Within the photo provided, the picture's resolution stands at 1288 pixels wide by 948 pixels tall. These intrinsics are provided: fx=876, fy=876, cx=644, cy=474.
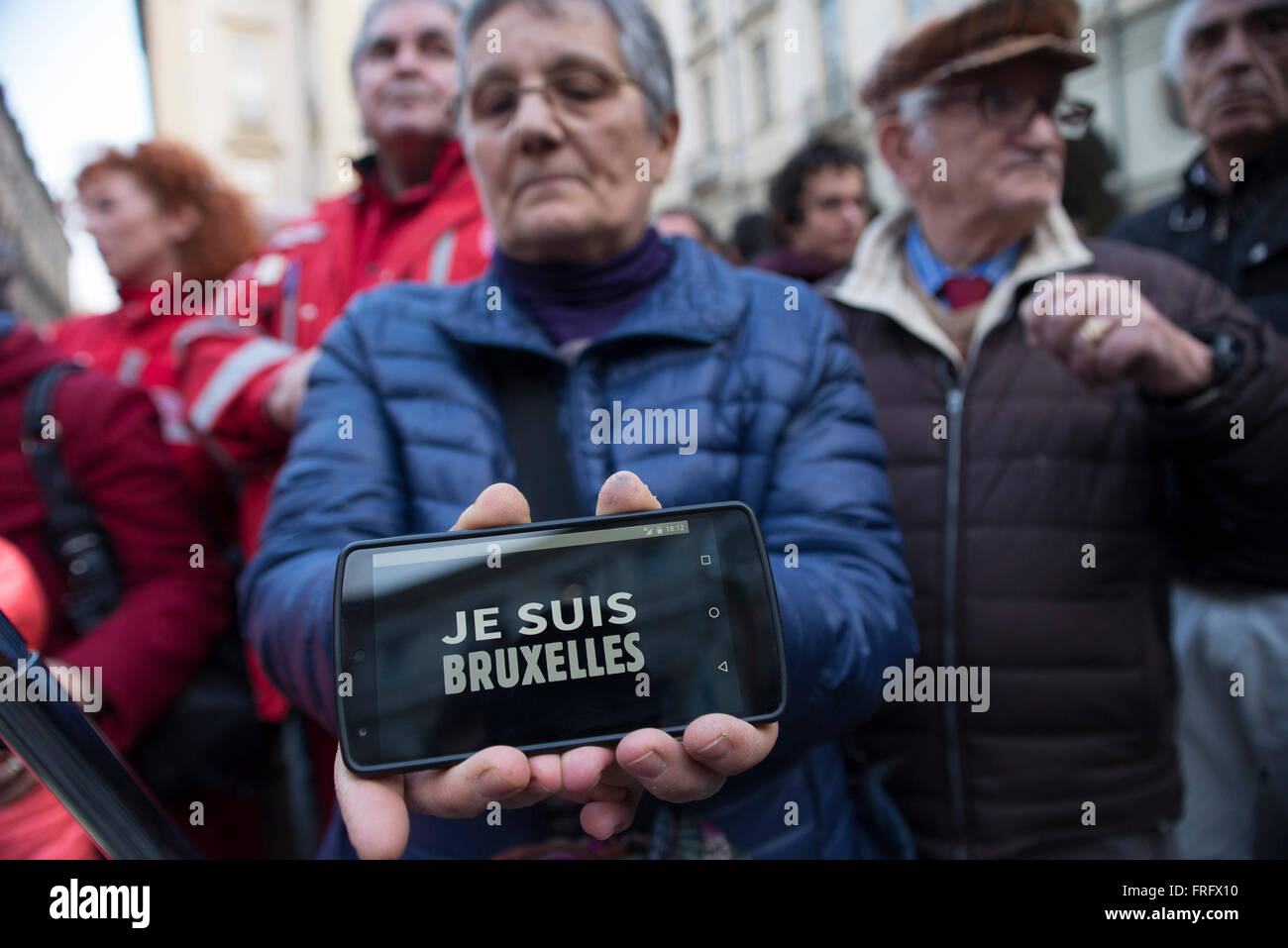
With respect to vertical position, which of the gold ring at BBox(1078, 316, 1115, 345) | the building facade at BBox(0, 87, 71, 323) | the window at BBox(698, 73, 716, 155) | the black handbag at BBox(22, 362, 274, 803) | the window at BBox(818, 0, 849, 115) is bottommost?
the black handbag at BBox(22, 362, 274, 803)

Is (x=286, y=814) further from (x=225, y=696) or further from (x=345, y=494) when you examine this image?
(x=345, y=494)

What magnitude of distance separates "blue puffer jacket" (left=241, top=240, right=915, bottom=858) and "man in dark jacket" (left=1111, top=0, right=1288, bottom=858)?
0.54 meters

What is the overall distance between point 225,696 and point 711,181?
3.38 ft

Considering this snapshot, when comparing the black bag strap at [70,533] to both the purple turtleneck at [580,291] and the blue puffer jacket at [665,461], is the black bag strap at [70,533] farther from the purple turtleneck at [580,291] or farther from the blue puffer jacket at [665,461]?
the purple turtleneck at [580,291]

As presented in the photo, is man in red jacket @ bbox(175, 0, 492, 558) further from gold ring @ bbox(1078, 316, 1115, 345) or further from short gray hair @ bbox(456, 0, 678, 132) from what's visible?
gold ring @ bbox(1078, 316, 1115, 345)

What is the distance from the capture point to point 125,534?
46.6 inches

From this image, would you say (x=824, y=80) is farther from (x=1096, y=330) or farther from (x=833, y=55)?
(x=1096, y=330)

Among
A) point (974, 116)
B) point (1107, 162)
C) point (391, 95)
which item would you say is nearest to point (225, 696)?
point (391, 95)

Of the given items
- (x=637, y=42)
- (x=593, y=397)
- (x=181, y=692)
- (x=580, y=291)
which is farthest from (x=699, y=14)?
(x=181, y=692)

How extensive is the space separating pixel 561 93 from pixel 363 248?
633 mm

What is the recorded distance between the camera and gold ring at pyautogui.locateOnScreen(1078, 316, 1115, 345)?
0.91 m

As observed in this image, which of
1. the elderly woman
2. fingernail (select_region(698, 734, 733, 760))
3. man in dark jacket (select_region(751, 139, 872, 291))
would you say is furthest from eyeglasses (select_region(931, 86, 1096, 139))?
fingernail (select_region(698, 734, 733, 760))

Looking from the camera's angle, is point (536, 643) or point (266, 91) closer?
point (536, 643)

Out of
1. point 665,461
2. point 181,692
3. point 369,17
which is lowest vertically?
point 181,692
